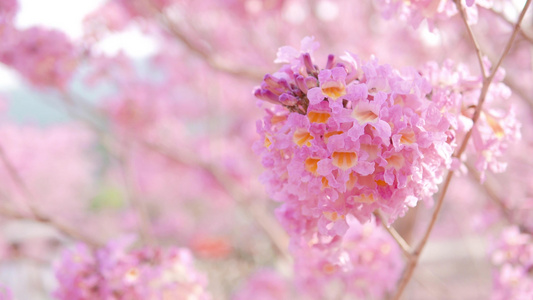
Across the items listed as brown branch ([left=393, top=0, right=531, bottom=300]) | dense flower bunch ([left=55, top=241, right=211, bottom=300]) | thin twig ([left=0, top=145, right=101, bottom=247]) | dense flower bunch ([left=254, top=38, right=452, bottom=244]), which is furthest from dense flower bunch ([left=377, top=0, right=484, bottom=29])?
thin twig ([left=0, top=145, right=101, bottom=247])

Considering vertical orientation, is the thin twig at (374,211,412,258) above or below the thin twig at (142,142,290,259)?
below

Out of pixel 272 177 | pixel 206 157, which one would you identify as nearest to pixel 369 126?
pixel 272 177

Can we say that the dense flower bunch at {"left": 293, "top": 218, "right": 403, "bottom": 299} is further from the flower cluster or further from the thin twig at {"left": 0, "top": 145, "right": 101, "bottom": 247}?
the flower cluster

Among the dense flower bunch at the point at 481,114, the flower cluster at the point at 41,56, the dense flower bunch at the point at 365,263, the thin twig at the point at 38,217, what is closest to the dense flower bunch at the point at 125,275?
the thin twig at the point at 38,217

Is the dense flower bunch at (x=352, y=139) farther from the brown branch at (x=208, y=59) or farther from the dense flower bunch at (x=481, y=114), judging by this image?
the brown branch at (x=208, y=59)

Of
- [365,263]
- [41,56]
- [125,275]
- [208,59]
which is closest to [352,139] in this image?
[125,275]
